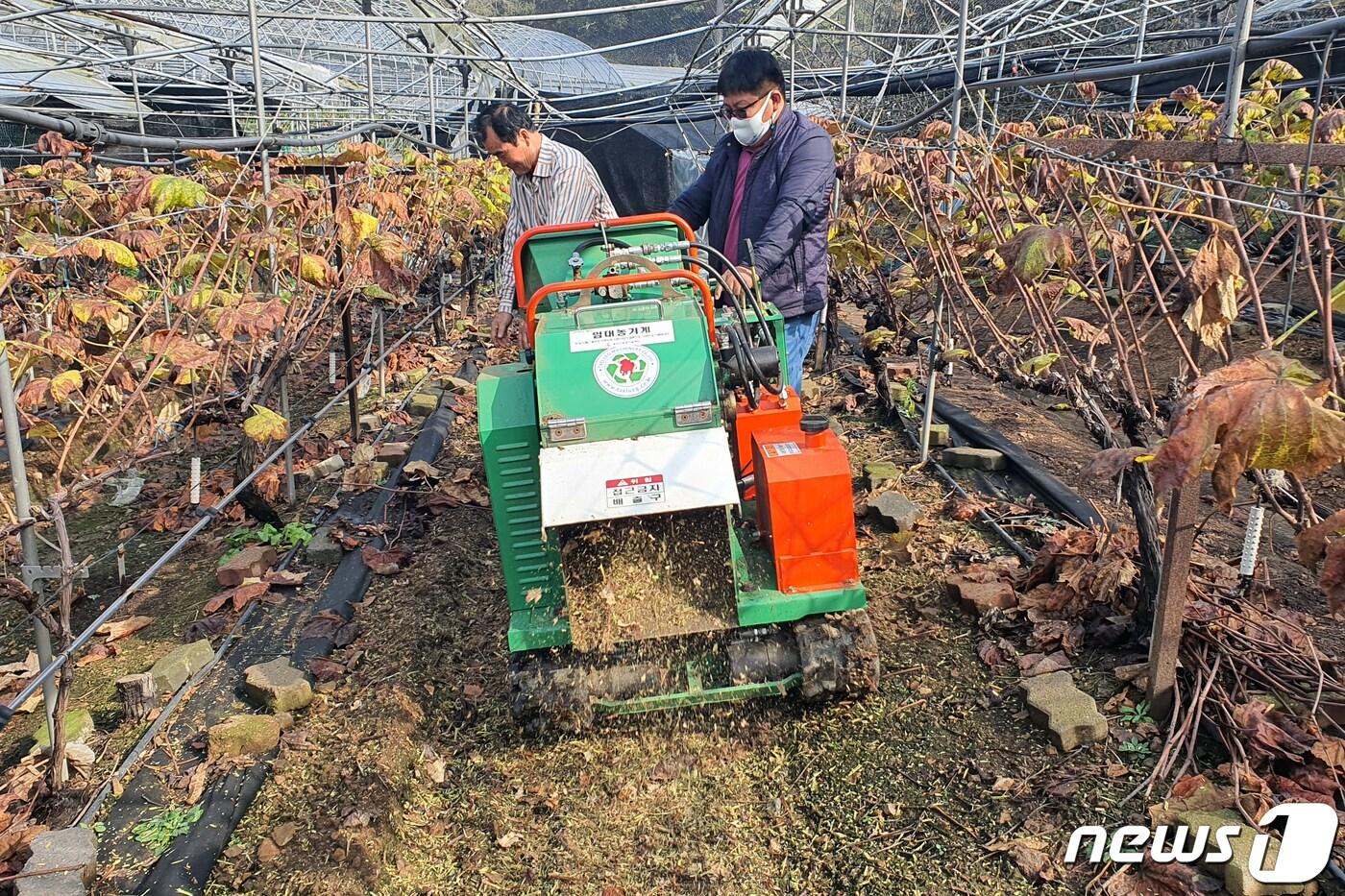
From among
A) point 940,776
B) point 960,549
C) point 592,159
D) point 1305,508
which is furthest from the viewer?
point 592,159

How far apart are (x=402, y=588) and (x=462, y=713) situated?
1147 millimetres

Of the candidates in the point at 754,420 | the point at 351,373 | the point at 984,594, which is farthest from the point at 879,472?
the point at 351,373

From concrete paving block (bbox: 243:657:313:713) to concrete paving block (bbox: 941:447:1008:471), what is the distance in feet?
11.8

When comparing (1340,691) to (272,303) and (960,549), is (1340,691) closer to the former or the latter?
(960,549)

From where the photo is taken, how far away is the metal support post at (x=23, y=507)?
119 inches

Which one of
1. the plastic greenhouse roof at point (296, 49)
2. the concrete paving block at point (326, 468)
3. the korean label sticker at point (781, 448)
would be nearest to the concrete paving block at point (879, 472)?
the korean label sticker at point (781, 448)

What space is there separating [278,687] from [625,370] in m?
1.72

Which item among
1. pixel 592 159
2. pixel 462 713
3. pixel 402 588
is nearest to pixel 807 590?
pixel 462 713

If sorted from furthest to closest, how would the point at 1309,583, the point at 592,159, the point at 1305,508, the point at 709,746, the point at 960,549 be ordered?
the point at 592,159 → the point at 960,549 → the point at 1309,583 → the point at 709,746 → the point at 1305,508

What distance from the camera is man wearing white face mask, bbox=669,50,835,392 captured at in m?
4.30

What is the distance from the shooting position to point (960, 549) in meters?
→ 4.61

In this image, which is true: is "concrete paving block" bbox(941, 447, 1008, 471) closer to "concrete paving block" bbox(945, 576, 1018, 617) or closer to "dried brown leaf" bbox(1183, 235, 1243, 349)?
"concrete paving block" bbox(945, 576, 1018, 617)

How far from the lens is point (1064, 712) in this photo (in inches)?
124

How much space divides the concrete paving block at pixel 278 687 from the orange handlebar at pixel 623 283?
151cm
